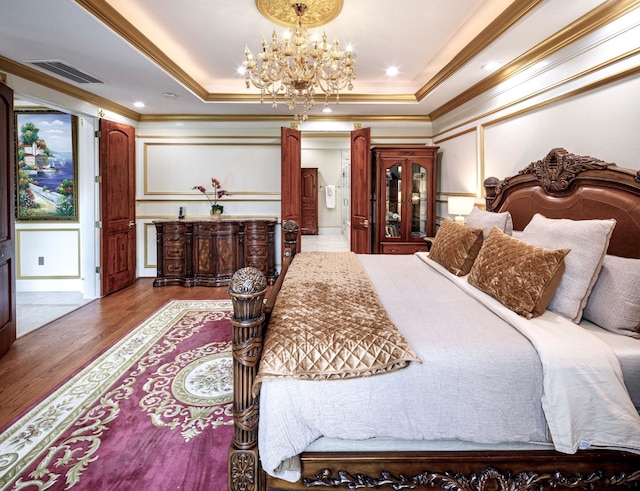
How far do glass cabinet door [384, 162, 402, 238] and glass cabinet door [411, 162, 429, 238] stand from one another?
177 mm

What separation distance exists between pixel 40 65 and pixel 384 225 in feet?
13.5

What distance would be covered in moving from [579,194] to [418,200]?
278 centimetres

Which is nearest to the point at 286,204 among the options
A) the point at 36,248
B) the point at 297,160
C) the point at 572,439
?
the point at 297,160

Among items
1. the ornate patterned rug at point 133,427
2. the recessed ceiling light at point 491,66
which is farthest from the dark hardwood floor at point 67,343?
the recessed ceiling light at point 491,66

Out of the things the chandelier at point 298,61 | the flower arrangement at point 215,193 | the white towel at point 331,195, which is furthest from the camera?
the white towel at point 331,195

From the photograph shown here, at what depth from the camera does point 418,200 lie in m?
5.07

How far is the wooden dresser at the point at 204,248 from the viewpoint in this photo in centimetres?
523

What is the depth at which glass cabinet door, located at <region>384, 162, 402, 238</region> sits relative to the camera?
5066mm

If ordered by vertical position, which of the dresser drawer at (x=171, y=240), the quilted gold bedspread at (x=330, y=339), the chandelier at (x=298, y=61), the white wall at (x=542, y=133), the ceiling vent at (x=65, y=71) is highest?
the ceiling vent at (x=65, y=71)

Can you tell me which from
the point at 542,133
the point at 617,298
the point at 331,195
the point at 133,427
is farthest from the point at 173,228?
the point at 331,195

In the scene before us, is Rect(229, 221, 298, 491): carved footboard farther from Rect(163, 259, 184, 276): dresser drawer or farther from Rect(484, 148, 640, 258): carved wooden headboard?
Rect(163, 259, 184, 276): dresser drawer

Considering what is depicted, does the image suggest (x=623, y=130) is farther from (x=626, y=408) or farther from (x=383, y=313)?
(x=383, y=313)

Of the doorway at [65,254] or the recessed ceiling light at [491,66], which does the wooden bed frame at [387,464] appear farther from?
the doorway at [65,254]

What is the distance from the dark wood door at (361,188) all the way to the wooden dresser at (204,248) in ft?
4.33
